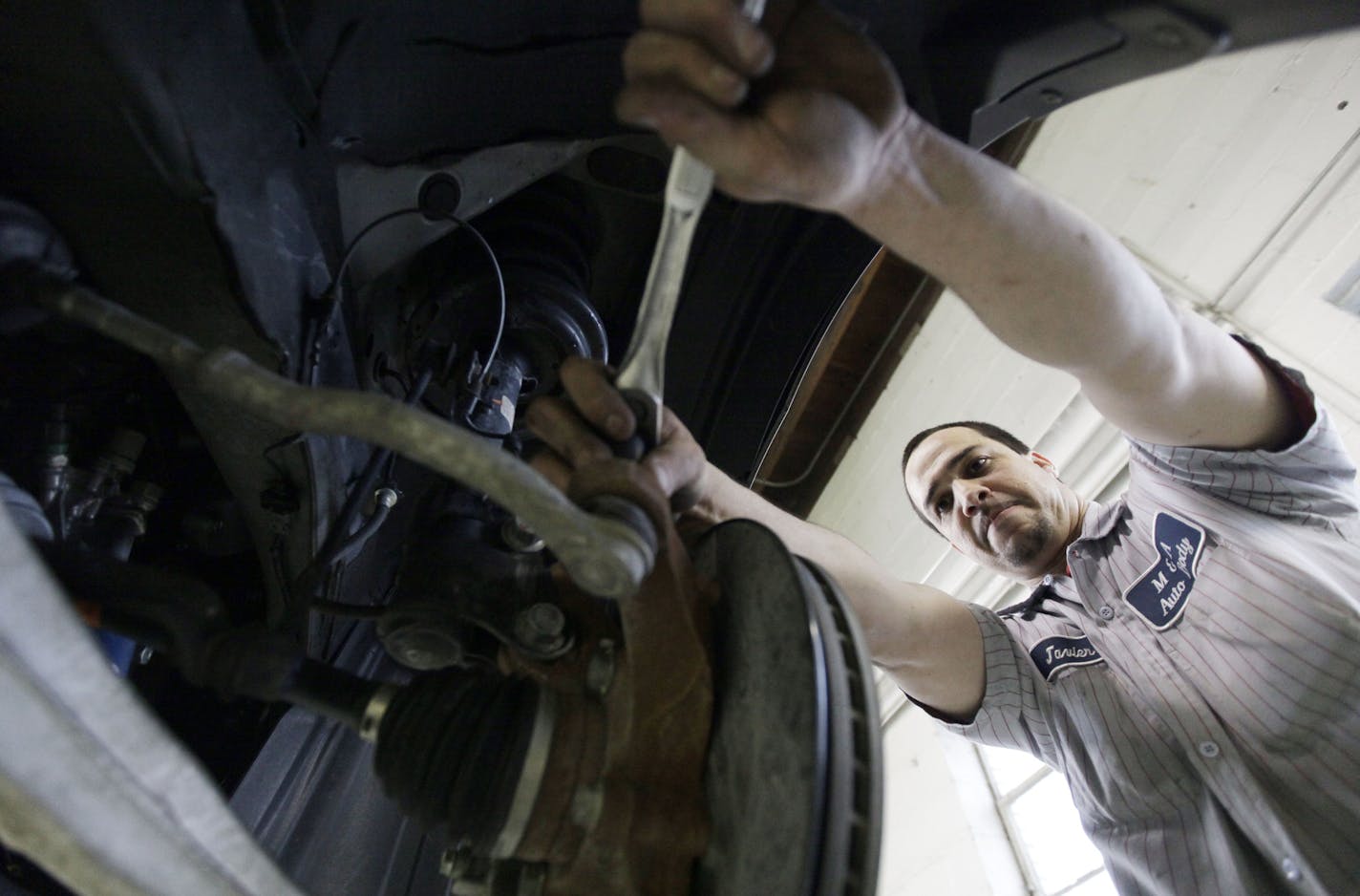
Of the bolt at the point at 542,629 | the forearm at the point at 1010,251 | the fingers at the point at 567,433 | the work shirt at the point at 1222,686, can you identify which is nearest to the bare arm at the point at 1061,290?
the forearm at the point at 1010,251

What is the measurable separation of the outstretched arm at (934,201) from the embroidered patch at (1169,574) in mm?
169

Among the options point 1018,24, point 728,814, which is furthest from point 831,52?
point 728,814

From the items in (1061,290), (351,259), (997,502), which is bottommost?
(997,502)

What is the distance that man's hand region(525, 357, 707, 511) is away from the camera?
46 centimetres

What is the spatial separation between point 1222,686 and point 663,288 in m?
0.88

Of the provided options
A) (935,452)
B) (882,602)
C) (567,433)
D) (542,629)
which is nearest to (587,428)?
(567,433)

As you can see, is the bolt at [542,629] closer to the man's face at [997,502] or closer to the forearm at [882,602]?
the forearm at [882,602]

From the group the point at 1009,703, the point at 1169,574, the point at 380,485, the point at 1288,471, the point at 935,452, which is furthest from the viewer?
the point at 935,452

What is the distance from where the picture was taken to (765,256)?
782 millimetres

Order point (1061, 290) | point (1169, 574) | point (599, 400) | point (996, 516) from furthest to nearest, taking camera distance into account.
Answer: point (996, 516), point (1169, 574), point (1061, 290), point (599, 400)

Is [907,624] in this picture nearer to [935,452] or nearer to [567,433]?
[935,452]

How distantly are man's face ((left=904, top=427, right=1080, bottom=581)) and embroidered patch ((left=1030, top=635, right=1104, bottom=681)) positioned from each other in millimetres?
201

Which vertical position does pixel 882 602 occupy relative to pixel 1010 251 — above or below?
below

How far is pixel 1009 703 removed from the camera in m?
1.08
